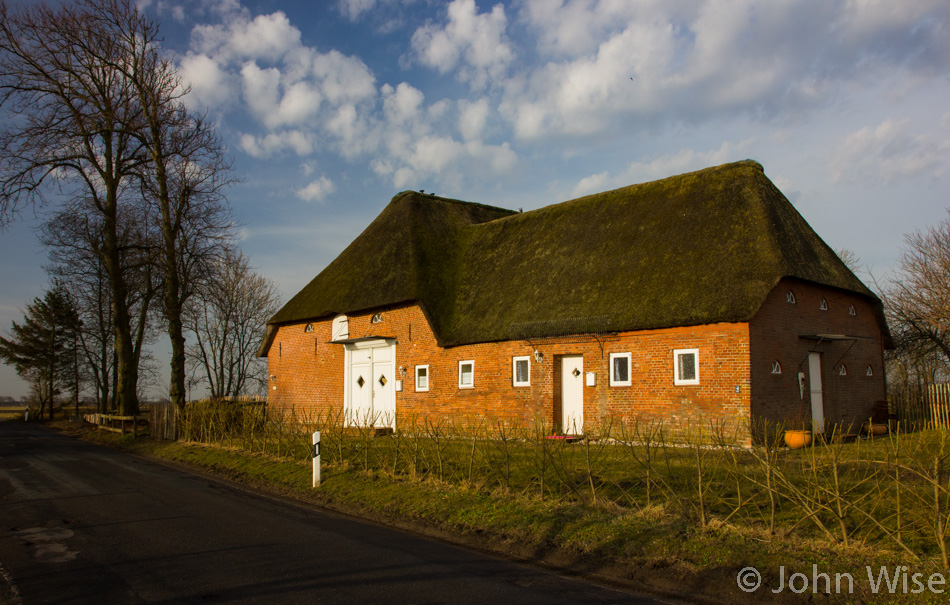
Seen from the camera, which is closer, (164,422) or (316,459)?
(316,459)

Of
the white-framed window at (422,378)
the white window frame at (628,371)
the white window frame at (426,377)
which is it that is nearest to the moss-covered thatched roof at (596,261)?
the white window frame at (628,371)

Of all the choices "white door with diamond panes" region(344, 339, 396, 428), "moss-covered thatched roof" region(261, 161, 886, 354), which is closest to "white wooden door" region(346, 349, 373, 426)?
"white door with diamond panes" region(344, 339, 396, 428)

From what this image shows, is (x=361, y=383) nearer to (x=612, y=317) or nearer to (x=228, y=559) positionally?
(x=612, y=317)

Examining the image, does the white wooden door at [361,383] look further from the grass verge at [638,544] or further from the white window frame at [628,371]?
the grass verge at [638,544]

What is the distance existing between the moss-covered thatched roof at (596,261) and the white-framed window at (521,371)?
2.73ft

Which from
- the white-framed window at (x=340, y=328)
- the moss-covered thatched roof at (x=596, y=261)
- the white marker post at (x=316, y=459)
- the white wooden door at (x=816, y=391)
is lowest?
the white marker post at (x=316, y=459)

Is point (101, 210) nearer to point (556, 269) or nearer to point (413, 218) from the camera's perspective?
point (413, 218)

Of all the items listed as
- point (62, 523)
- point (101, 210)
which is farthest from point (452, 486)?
point (101, 210)

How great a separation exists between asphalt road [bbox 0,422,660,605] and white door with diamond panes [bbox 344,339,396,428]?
10734 mm

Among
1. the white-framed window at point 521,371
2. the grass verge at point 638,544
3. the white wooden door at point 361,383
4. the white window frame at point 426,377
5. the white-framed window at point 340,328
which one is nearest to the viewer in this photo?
the grass verge at point 638,544

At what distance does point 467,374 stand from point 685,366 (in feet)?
22.8

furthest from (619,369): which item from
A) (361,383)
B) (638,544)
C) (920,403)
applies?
(920,403)

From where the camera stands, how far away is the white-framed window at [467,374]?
1944 cm

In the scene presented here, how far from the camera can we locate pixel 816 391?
55.3 feet
